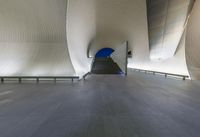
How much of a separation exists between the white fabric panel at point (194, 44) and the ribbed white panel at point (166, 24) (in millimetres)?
1458

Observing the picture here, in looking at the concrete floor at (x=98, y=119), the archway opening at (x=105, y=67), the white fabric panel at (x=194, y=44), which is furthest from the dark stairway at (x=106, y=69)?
the concrete floor at (x=98, y=119)

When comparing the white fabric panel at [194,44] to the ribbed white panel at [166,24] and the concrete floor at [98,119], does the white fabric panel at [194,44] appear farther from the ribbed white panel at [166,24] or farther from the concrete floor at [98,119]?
the concrete floor at [98,119]

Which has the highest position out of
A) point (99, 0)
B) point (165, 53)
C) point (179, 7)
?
point (99, 0)

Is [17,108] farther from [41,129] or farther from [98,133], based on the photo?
[98,133]

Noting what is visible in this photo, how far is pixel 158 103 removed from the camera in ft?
13.0

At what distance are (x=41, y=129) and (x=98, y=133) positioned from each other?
88 centimetres

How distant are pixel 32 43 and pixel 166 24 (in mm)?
10762

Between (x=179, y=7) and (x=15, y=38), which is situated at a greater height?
(x=179, y=7)

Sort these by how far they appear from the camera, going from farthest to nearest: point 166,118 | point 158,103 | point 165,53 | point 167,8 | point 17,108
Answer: point 165,53
point 167,8
point 158,103
point 17,108
point 166,118

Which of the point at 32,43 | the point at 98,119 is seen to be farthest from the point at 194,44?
the point at 32,43

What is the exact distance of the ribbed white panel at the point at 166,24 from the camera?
1162 cm

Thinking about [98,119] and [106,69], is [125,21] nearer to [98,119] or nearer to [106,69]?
[106,69]

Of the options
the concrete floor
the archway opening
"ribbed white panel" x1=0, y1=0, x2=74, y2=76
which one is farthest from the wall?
the concrete floor

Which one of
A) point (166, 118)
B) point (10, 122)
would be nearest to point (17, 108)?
point (10, 122)
